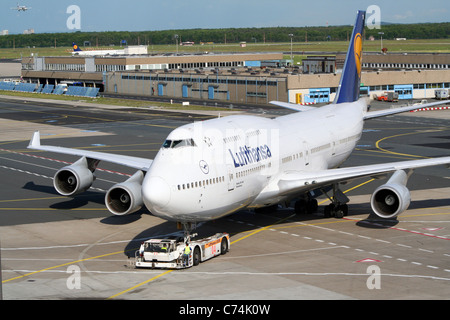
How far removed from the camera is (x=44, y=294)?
111 ft

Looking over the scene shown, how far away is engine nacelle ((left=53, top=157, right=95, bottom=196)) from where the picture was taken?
5131 centimetres

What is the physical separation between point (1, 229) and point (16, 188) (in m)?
14.4

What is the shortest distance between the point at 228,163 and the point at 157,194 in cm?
571

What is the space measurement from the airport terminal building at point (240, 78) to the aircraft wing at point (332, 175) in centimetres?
8212

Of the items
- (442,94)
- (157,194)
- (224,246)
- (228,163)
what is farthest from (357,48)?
(442,94)

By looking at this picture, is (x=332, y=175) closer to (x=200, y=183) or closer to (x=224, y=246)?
(x=224, y=246)

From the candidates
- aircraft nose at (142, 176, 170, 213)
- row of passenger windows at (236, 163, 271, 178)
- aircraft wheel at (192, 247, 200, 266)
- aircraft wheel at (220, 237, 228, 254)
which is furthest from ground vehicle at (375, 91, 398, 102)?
aircraft nose at (142, 176, 170, 213)

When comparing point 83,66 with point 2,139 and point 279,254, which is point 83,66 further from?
point 279,254

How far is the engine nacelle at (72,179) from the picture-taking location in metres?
51.3

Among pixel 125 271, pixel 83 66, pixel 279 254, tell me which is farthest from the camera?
pixel 83 66

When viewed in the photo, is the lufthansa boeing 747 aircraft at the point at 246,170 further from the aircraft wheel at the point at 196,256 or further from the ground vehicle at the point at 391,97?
A: the ground vehicle at the point at 391,97

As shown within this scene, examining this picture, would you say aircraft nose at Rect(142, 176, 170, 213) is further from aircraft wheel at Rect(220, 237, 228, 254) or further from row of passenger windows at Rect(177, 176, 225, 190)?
aircraft wheel at Rect(220, 237, 228, 254)

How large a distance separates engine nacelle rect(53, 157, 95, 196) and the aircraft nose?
15388 millimetres
